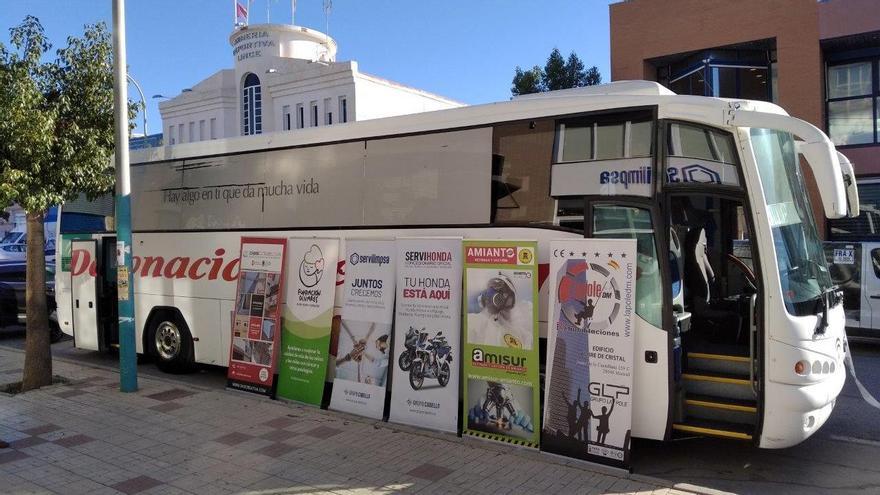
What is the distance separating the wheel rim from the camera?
9.45 meters

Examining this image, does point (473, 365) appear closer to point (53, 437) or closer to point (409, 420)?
point (409, 420)

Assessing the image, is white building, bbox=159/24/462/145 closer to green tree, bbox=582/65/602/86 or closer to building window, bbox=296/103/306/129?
building window, bbox=296/103/306/129

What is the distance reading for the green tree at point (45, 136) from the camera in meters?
7.49

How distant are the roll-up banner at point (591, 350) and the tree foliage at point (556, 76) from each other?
22.7 meters

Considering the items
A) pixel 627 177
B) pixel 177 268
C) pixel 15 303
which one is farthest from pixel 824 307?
pixel 15 303

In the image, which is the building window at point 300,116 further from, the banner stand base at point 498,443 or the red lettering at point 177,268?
the banner stand base at point 498,443

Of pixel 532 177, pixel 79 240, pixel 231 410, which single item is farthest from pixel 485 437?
pixel 79 240

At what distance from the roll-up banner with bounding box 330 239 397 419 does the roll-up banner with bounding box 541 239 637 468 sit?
1940 millimetres

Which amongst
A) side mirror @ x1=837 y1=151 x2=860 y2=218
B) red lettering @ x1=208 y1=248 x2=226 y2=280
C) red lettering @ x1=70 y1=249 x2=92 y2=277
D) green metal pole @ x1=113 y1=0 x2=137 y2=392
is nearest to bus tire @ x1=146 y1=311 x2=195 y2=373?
green metal pole @ x1=113 y1=0 x2=137 y2=392

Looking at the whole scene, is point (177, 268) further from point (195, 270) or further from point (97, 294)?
point (97, 294)

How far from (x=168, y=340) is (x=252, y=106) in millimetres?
31722

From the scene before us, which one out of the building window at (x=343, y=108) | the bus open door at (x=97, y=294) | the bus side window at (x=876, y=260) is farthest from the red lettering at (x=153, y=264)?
the building window at (x=343, y=108)

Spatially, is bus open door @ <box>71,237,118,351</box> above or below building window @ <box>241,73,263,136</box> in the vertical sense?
below

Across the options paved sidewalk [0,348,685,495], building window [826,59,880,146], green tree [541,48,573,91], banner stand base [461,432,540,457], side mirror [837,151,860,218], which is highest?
green tree [541,48,573,91]
